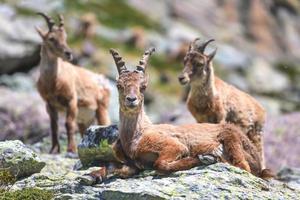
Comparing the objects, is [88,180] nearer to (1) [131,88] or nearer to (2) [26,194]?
(2) [26,194]

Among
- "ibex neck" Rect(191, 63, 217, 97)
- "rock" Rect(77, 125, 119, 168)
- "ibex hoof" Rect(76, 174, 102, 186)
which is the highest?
"ibex neck" Rect(191, 63, 217, 97)

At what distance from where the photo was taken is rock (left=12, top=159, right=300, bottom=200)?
42.1ft

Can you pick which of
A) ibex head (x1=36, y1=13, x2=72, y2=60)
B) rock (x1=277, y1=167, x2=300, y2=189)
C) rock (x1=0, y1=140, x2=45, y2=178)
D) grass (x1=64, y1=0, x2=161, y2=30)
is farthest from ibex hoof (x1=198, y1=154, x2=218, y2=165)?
grass (x1=64, y1=0, x2=161, y2=30)

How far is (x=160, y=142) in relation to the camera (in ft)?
45.4

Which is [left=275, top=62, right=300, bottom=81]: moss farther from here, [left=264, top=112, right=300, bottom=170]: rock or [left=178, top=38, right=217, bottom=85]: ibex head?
[left=178, top=38, right=217, bottom=85]: ibex head

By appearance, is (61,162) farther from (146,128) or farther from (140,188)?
(140,188)

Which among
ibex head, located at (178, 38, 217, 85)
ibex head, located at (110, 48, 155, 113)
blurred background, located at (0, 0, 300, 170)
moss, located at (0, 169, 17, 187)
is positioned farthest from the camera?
blurred background, located at (0, 0, 300, 170)

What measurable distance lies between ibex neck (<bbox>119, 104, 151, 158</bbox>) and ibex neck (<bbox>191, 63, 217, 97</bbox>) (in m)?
5.95

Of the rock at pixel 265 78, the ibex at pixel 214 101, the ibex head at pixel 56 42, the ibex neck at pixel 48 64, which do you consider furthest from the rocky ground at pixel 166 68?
the ibex head at pixel 56 42

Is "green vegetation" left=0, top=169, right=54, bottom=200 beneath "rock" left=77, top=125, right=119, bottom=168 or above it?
beneath

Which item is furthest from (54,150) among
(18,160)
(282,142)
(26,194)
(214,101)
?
(282,142)

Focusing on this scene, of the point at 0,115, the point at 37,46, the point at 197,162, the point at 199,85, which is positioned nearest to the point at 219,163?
the point at 197,162

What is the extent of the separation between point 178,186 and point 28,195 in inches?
96.1

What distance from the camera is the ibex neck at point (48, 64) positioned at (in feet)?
74.5
